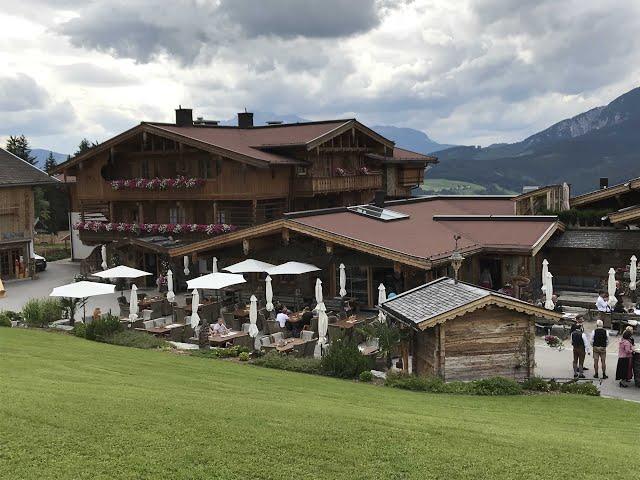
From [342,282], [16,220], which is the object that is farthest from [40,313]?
[16,220]

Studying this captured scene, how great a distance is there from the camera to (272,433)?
9078 millimetres

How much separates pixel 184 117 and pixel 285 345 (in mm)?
26751

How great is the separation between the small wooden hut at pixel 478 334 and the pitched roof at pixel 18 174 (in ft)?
97.9

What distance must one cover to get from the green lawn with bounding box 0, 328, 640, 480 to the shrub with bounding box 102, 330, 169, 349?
20.0 ft

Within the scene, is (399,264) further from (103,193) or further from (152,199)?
(103,193)

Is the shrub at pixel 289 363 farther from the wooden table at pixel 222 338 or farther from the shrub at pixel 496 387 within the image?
the shrub at pixel 496 387

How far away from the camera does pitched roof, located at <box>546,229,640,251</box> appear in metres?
28.0

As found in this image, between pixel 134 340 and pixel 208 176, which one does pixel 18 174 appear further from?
pixel 134 340

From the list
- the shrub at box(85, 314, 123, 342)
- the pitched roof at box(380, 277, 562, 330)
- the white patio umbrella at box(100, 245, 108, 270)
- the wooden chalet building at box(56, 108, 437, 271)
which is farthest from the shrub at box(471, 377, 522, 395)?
the white patio umbrella at box(100, 245, 108, 270)

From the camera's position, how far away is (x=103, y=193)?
133ft

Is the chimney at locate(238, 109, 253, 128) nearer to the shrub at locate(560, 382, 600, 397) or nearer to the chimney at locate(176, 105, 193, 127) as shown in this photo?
the chimney at locate(176, 105, 193, 127)

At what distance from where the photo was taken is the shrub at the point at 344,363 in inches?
655

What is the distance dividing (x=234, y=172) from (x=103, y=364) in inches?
871

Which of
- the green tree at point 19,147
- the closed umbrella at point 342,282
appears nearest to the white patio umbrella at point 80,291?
the closed umbrella at point 342,282
